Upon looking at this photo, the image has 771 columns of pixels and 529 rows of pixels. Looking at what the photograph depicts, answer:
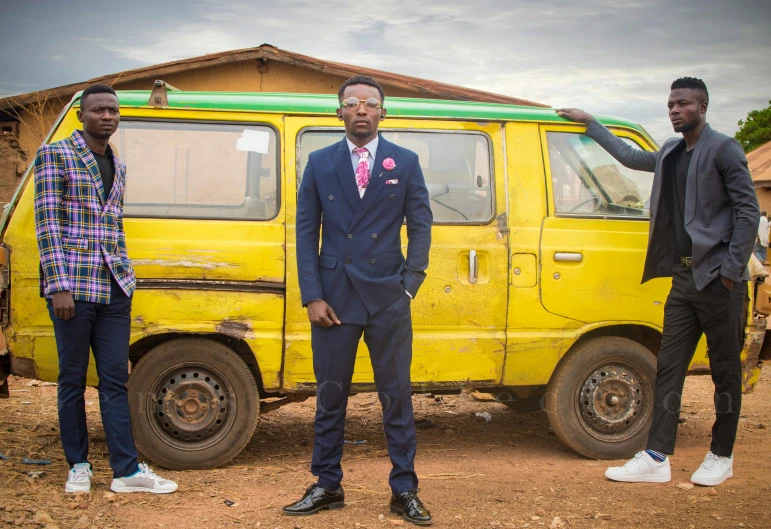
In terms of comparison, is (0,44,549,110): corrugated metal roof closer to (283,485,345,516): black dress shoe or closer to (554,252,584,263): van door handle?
(554,252,584,263): van door handle

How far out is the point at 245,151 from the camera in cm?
477

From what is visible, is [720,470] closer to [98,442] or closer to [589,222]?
[589,222]

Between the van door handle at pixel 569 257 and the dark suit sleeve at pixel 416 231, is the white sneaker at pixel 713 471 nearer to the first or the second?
the van door handle at pixel 569 257

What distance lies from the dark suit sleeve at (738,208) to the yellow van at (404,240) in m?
0.78

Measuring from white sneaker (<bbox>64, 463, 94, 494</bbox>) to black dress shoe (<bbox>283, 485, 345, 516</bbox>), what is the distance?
43.4 inches

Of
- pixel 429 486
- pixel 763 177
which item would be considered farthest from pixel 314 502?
pixel 763 177

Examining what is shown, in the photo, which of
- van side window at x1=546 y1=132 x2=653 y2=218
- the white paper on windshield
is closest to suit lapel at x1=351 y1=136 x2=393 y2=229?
the white paper on windshield

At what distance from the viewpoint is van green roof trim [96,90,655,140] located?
4773 millimetres

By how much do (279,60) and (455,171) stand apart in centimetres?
880

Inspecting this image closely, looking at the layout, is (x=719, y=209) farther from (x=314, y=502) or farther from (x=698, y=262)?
(x=314, y=502)

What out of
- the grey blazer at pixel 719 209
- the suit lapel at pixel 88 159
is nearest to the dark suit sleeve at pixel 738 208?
the grey blazer at pixel 719 209

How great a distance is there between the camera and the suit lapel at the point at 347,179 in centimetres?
389

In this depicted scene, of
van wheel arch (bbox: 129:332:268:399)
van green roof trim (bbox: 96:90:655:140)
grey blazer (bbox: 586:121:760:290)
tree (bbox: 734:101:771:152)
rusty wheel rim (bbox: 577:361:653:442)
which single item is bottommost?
rusty wheel rim (bbox: 577:361:653:442)

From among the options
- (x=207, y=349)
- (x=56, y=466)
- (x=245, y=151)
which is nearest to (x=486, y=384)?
(x=207, y=349)
